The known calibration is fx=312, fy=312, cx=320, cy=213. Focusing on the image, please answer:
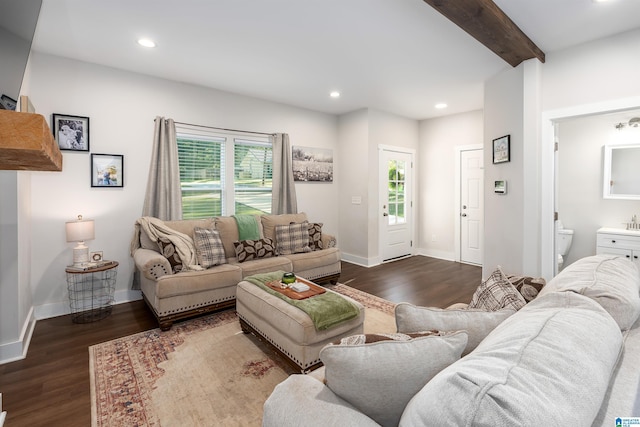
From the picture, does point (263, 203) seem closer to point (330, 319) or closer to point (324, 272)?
point (324, 272)

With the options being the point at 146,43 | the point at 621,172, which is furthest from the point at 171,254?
the point at 621,172

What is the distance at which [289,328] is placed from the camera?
212 cm

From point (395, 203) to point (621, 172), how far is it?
3162 mm

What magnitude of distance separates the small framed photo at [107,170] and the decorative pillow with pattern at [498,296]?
3833 millimetres

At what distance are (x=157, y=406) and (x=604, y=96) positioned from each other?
441 centimetres

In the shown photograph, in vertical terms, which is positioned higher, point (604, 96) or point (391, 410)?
point (604, 96)

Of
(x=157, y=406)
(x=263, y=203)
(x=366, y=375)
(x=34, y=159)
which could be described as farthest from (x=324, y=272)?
(x=34, y=159)

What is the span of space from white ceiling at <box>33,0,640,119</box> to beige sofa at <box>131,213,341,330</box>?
1808mm

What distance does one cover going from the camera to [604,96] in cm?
292

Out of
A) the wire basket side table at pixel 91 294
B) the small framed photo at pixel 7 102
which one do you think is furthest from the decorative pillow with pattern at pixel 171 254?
the small framed photo at pixel 7 102

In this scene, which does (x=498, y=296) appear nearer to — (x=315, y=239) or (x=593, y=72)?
(x=593, y=72)

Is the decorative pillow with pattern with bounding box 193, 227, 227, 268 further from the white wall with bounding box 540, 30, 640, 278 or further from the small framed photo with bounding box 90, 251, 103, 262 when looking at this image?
the white wall with bounding box 540, 30, 640, 278

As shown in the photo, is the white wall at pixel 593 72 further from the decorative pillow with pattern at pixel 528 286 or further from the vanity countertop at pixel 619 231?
the decorative pillow with pattern at pixel 528 286

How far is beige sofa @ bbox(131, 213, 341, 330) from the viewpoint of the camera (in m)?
2.90
